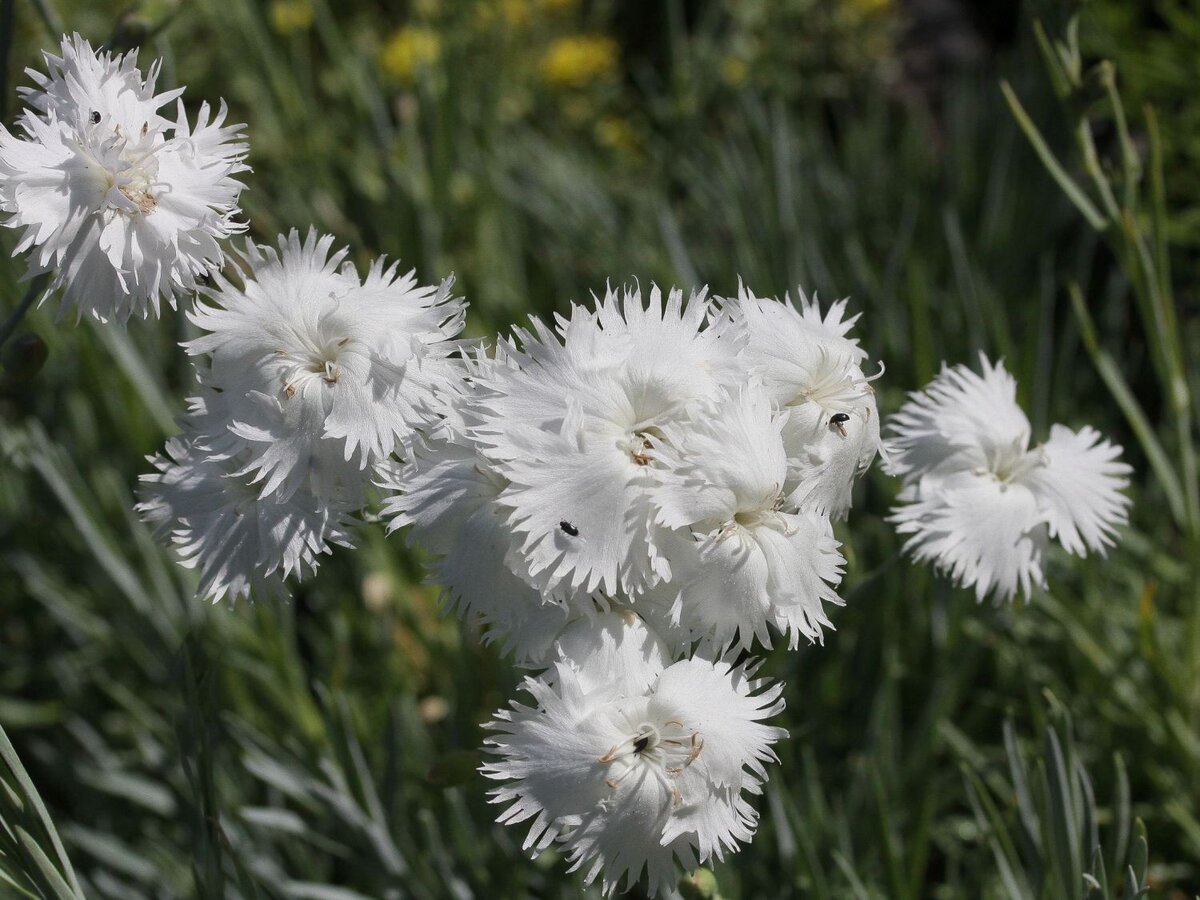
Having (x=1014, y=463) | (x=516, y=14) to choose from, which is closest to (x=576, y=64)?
(x=516, y=14)

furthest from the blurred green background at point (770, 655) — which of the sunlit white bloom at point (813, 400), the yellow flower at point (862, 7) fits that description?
the sunlit white bloom at point (813, 400)

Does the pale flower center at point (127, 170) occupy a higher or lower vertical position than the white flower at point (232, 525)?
higher

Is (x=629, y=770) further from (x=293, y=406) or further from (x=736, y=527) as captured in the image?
(x=293, y=406)

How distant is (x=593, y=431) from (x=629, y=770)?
0.63ft

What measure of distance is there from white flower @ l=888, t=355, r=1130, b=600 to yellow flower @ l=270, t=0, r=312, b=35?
1533 millimetres

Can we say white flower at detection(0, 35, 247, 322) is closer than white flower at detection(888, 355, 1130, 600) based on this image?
Yes

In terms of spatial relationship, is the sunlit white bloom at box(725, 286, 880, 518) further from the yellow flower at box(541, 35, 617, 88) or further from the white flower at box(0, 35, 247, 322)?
the yellow flower at box(541, 35, 617, 88)

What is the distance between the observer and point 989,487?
74 centimetres

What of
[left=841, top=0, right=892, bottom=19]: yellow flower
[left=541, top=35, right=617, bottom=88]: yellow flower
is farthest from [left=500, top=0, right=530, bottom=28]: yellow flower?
[left=841, top=0, right=892, bottom=19]: yellow flower

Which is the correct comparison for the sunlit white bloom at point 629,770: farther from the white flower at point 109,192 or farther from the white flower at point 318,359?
the white flower at point 109,192

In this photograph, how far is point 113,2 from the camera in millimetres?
2506

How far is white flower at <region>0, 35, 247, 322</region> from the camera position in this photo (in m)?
0.61

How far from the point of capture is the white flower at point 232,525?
0.64 meters

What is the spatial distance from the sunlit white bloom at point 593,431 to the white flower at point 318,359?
0.06 metres
